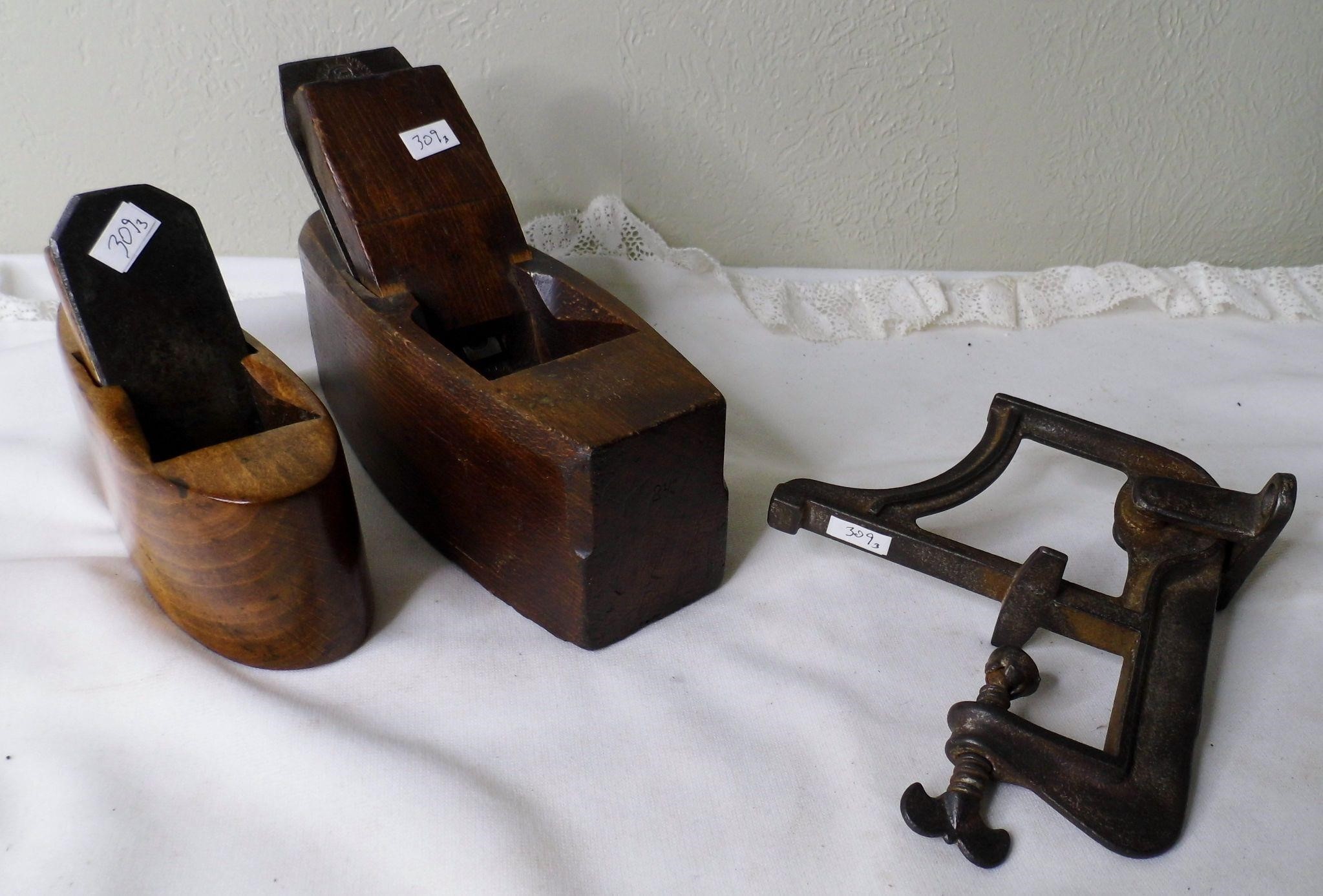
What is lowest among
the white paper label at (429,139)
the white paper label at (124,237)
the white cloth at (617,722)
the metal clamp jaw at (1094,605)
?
Result: the white cloth at (617,722)

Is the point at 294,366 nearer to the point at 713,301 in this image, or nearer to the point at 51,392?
the point at 51,392

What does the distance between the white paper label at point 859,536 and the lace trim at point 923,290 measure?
0.57 m

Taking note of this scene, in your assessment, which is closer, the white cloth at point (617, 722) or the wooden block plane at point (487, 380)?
the white cloth at point (617, 722)

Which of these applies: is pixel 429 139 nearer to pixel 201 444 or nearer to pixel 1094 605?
pixel 201 444

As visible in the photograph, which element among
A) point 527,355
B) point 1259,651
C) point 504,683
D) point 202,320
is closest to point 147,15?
point 202,320

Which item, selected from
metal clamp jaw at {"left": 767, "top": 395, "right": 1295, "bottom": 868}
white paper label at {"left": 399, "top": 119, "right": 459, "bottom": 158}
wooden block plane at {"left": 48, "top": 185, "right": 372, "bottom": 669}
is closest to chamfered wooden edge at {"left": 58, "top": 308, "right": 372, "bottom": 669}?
wooden block plane at {"left": 48, "top": 185, "right": 372, "bottom": 669}

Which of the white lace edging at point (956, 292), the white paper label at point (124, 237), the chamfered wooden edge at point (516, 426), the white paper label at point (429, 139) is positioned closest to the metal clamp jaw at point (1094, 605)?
the chamfered wooden edge at point (516, 426)

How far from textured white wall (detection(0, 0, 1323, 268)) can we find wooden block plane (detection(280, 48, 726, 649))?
0.24 m

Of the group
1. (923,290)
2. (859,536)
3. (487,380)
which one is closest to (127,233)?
(487,380)

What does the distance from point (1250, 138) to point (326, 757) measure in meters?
1.62

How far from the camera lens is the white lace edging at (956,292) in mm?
1676

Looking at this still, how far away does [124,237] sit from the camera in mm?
1010

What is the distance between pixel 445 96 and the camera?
1.29 meters

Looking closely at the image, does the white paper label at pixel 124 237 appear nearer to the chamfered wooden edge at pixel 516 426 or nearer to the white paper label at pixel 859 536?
the chamfered wooden edge at pixel 516 426
